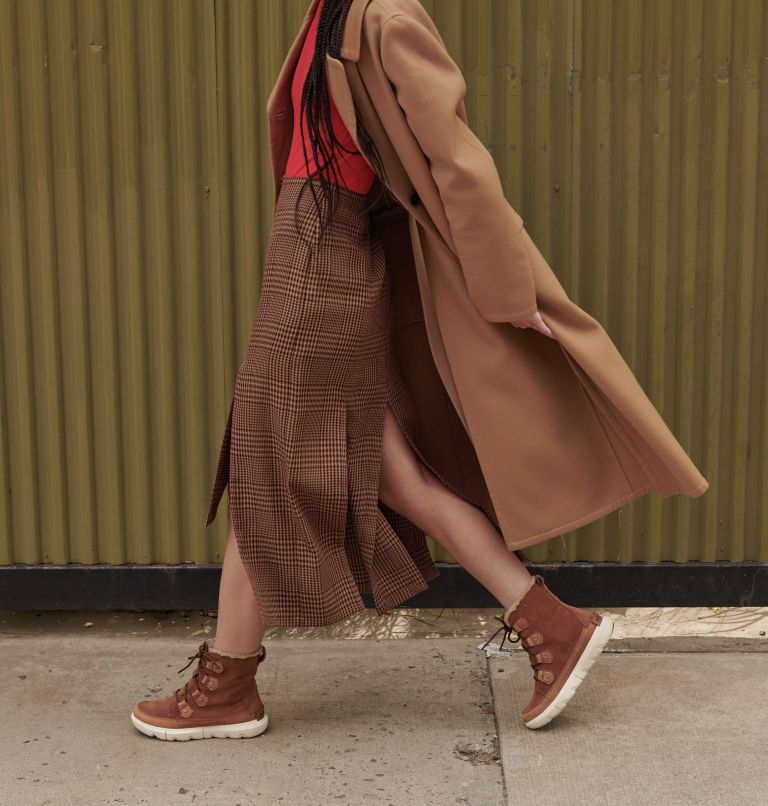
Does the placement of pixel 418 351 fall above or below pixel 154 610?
above

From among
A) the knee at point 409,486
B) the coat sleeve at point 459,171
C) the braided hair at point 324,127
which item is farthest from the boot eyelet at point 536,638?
the braided hair at point 324,127

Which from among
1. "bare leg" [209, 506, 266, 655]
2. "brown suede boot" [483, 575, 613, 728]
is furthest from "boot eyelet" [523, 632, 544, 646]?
"bare leg" [209, 506, 266, 655]

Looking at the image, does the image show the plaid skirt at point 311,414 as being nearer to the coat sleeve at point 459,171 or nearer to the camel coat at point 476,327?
the camel coat at point 476,327

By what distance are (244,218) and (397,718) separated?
1597 millimetres

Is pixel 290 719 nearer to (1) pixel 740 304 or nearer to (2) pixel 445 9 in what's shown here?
(1) pixel 740 304

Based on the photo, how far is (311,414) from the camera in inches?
122

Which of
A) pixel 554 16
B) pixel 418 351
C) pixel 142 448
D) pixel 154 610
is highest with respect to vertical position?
pixel 554 16

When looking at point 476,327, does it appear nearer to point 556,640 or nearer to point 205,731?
point 556,640

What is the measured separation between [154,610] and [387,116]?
2.07 metres

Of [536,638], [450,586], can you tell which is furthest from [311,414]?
[450,586]

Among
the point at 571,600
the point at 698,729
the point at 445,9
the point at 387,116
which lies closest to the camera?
the point at 387,116

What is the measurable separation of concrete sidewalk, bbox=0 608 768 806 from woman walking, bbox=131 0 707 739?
16cm

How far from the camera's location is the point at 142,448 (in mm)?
4043

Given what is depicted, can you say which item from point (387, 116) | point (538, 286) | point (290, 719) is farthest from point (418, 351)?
point (290, 719)
